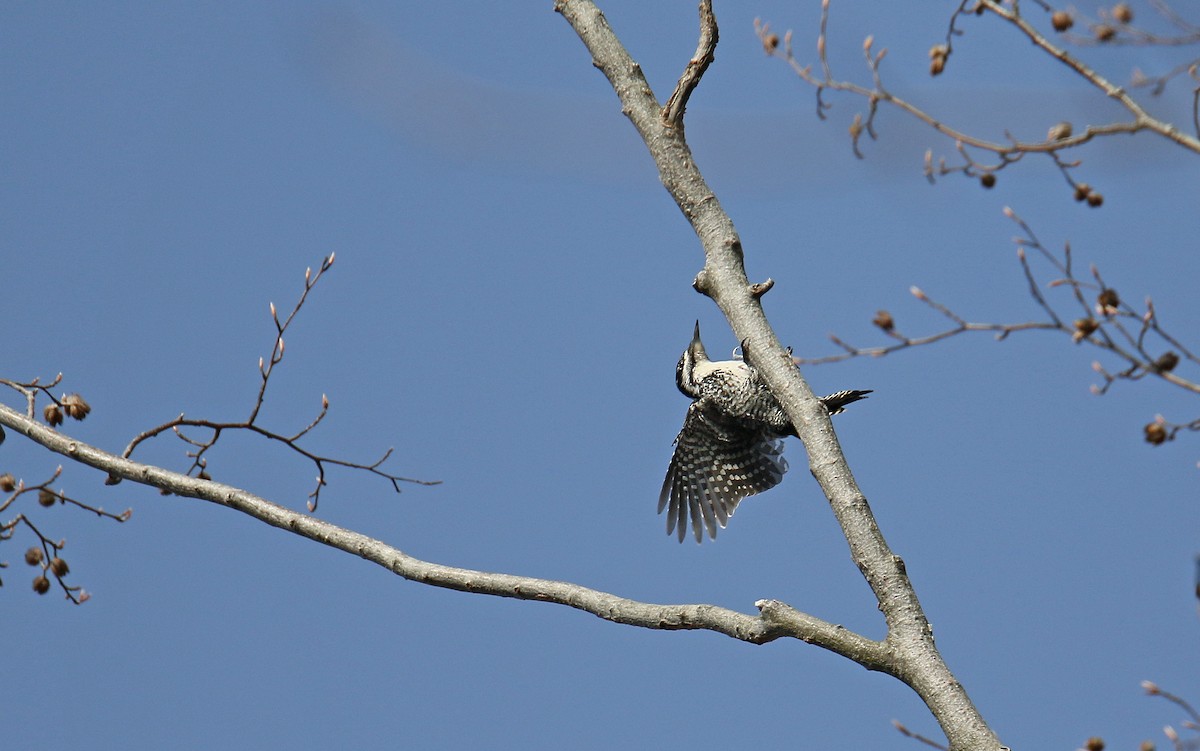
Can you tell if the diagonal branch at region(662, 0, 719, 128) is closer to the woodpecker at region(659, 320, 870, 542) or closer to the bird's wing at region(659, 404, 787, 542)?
the woodpecker at region(659, 320, 870, 542)

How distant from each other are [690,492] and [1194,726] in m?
4.44

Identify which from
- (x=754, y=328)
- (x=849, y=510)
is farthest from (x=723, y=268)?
(x=849, y=510)

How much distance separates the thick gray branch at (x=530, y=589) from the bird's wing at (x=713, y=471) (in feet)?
11.2

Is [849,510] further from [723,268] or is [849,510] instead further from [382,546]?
[382,546]

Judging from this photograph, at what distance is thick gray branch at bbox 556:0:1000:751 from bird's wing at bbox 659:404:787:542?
103 inches

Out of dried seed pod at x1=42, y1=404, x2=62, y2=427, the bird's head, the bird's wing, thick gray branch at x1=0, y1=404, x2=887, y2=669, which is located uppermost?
the bird's head

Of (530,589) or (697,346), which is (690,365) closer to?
(697,346)

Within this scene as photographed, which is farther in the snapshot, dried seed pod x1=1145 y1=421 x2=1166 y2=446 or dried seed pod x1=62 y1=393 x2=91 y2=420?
dried seed pod x1=62 y1=393 x2=91 y2=420

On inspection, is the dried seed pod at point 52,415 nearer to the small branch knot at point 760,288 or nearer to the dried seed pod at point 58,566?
the dried seed pod at point 58,566

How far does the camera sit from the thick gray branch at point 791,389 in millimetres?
3293

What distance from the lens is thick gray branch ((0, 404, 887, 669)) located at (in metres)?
3.35

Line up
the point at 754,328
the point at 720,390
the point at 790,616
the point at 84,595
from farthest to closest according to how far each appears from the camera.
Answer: the point at 720,390 → the point at 84,595 → the point at 754,328 → the point at 790,616

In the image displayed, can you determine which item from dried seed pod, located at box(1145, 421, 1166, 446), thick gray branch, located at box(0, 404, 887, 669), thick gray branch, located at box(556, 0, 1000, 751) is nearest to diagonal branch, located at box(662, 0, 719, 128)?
thick gray branch, located at box(556, 0, 1000, 751)

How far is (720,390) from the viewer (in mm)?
6461
